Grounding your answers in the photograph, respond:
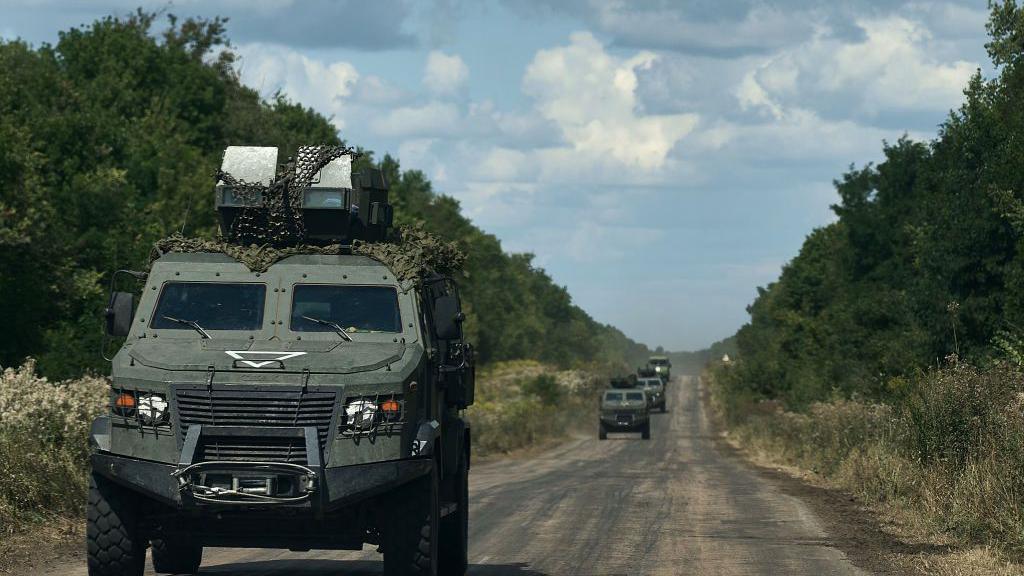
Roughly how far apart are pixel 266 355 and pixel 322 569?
393cm

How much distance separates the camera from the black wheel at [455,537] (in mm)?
13133

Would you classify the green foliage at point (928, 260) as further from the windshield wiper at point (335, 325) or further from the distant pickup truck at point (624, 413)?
the windshield wiper at point (335, 325)

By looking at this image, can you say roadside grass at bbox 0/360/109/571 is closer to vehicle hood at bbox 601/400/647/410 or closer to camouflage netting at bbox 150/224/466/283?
camouflage netting at bbox 150/224/466/283

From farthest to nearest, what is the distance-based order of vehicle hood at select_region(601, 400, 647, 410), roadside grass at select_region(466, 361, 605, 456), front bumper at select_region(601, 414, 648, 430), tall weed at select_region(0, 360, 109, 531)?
vehicle hood at select_region(601, 400, 647, 410) → front bumper at select_region(601, 414, 648, 430) → roadside grass at select_region(466, 361, 605, 456) → tall weed at select_region(0, 360, 109, 531)

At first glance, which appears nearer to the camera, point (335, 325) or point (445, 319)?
point (445, 319)

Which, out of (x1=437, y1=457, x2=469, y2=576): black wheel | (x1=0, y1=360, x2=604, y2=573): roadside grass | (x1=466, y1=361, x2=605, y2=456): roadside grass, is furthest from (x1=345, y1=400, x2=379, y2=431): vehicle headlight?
(x1=466, y1=361, x2=605, y2=456): roadside grass

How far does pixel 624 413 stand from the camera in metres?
56.6

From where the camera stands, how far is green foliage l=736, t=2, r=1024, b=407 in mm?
32281

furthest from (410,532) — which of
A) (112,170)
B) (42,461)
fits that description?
(112,170)

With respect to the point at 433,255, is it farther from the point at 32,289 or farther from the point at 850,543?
the point at 32,289

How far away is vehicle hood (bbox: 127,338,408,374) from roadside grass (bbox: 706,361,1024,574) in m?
6.41

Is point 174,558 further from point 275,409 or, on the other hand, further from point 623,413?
point 623,413

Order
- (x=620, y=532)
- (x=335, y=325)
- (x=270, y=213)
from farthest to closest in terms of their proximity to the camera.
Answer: (x=620, y=532), (x=270, y=213), (x=335, y=325)

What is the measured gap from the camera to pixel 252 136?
68.3 meters
